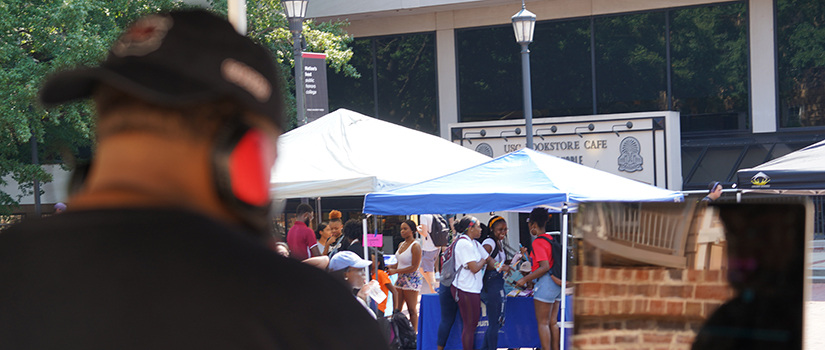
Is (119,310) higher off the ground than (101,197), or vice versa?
(101,197)

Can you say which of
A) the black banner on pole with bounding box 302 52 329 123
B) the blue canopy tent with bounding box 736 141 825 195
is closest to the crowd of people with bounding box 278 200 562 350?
the blue canopy tent with bounding box 736 141 825 195

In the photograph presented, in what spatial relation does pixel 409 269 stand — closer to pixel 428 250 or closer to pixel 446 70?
pixel 428 250

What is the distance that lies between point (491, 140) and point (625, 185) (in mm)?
10803

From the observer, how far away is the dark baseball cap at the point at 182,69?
97 cm

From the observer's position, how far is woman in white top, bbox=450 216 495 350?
891cm

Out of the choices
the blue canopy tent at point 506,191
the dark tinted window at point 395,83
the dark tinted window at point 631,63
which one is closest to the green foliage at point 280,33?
the dark tinted window at point 395,83

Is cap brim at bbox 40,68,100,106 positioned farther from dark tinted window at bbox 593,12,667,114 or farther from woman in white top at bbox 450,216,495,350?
dark tinted window at bbox 593,12,667,114

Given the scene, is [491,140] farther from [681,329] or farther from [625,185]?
[681,329]

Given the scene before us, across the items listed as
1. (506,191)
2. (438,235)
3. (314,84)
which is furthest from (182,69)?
(314,84)

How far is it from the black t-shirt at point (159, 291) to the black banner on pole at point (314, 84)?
11479 millimetres

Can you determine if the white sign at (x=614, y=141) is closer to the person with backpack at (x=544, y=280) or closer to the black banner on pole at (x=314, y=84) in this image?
the black banner on pole at (x=314, y=84)

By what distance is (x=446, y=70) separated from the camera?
21.3 metres

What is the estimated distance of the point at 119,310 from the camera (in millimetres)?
896

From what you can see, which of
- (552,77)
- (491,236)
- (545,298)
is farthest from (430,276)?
(552,77)
